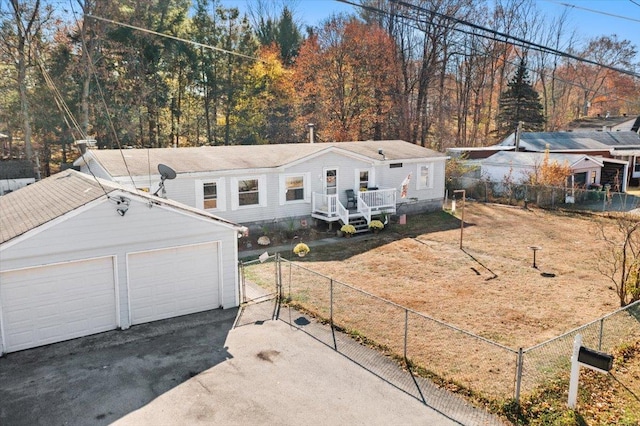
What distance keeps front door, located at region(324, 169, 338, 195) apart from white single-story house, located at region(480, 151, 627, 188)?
43.8 feet

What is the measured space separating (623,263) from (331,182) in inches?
507

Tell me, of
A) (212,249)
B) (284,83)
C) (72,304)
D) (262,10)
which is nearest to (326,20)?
(284,83)

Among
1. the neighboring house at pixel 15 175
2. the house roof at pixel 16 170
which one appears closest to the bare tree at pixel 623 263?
the neighboring house at pixel 15 175

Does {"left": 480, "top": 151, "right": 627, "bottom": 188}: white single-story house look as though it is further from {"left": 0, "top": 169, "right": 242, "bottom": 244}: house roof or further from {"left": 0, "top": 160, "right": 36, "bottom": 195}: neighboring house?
{"left": 0, "top": 160, "right": 36, "bottom": 195}: neighboring house

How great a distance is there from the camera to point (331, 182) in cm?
2191

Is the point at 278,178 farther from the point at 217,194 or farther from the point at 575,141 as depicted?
the point at 575,141

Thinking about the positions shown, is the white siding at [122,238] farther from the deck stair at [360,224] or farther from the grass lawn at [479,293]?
the deck stair at [360,224]

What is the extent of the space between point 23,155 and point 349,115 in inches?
980

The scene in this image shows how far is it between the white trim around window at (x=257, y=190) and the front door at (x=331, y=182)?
10.3ft

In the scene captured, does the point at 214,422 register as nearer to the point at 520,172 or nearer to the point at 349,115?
the point at 520,172

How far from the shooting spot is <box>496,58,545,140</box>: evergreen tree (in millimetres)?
46719

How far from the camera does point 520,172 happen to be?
2894 centimetres

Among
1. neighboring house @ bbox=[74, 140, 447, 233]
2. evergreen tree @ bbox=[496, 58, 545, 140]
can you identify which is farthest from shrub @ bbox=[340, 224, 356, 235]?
evergreen tree @ bbox=[496, 58, 545, 140]

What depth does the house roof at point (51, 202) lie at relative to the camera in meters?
10.1
